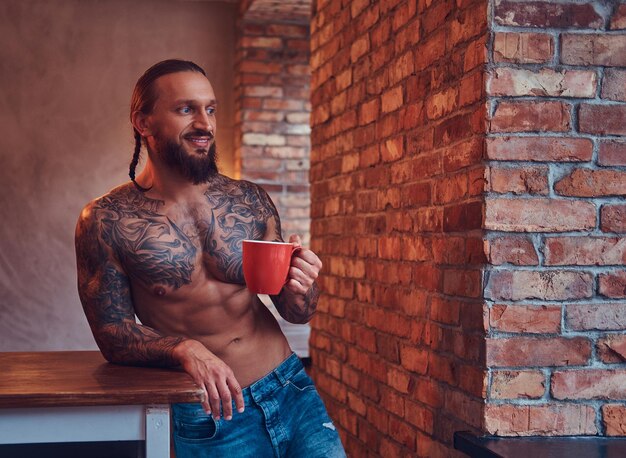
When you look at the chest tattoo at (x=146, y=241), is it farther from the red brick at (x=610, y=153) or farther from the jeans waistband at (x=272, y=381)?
the red brick at (x=610, y=153)

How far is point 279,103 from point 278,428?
153 inches

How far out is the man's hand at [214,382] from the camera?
1.77 metres

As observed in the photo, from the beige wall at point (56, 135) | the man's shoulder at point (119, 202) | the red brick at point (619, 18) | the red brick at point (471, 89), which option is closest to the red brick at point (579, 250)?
the red brick at point (471, 89)

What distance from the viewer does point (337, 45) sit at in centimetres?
332

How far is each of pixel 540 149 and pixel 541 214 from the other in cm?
15

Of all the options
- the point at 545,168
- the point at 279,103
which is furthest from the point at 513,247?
the point at 279,103

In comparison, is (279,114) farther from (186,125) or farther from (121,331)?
(121,331)

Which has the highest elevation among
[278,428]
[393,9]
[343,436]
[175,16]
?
[175,16]

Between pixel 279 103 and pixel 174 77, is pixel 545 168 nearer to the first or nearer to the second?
pixel 174 77

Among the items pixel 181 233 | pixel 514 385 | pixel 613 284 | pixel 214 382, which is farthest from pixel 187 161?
pixel 613 284

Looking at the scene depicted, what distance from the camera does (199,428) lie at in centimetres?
223

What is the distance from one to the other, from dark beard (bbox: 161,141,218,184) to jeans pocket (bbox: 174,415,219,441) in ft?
2.06

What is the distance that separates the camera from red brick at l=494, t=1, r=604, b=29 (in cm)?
193

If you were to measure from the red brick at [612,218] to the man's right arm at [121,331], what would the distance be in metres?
0.92
